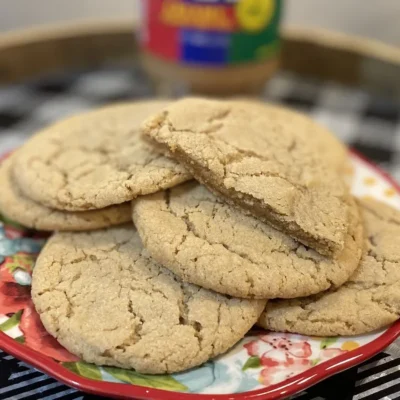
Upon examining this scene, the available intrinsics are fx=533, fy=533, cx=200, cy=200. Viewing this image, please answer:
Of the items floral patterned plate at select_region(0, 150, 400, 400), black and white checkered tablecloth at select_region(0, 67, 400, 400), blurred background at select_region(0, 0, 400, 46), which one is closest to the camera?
floral patterned plate at select_region(0, 150, 400, 400)

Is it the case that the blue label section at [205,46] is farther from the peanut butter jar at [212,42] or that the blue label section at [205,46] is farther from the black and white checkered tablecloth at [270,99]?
the black and white checkered tablecloth at [270,99]

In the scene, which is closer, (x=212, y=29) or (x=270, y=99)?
(x=212, y=29)

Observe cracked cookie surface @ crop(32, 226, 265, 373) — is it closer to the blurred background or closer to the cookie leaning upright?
the cookie leaning upright

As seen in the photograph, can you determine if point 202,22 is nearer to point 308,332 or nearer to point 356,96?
A: point 356,96

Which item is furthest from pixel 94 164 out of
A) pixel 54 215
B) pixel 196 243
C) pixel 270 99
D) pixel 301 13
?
pixel 301 13

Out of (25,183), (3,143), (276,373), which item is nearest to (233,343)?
(276,373)

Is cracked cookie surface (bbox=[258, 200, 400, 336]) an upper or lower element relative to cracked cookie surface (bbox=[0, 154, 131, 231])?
lower

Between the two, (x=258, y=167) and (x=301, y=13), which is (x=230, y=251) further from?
(x=301, y=13)

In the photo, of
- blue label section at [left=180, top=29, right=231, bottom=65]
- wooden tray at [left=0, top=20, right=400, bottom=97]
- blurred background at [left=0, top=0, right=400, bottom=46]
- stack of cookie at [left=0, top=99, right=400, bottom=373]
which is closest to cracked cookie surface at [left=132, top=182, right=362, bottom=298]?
stack of cookie at [left=0, top=99, right=400, bottom=373]
